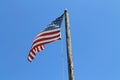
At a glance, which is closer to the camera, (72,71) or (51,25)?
(72,71)

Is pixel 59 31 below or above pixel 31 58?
above

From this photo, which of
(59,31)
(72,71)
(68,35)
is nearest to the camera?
(72,71)

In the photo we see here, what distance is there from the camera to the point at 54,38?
1316cm

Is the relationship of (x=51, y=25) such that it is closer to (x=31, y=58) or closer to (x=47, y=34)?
(x=47, y=34)

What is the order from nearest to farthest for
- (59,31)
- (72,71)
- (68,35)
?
(72,71) → (68,35) → (59,31)

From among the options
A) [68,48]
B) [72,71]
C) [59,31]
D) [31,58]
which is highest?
[59,31]

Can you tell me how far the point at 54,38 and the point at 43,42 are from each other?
56cm

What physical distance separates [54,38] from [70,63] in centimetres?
255

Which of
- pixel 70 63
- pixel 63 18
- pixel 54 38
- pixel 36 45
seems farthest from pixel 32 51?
pixel 70 63

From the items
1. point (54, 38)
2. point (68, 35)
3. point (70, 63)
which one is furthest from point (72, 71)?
point (54, 38)

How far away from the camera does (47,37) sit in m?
13.3

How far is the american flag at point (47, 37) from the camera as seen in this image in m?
13.1

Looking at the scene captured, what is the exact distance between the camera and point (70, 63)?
10875 mm

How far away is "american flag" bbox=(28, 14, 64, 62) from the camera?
1314cm
